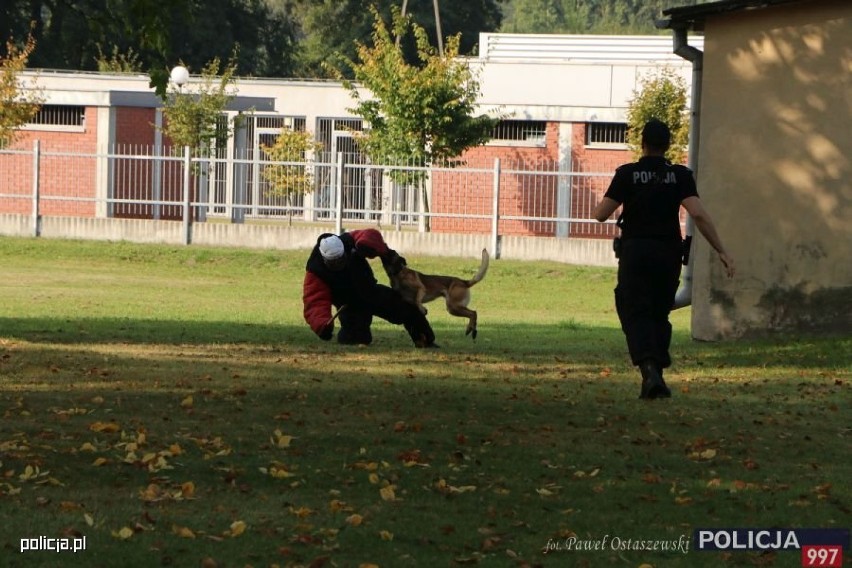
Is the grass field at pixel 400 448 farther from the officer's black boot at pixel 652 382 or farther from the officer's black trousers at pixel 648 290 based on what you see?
the officer's black trousers at pixel 648 290

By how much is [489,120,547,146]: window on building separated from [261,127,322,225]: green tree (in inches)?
186

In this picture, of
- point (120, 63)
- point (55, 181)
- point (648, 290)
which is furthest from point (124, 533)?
point (120, 63)

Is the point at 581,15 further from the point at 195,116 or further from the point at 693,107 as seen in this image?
the point at 693,107

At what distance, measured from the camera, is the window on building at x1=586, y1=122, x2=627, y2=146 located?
124 ft

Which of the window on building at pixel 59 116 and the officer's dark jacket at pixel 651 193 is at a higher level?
the window on building at pixel 59 116

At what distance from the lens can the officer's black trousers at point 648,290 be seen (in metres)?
10.4

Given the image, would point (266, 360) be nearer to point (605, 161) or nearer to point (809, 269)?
point (809, 269)

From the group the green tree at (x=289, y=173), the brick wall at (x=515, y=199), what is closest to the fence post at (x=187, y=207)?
the green tree at (x=289, y=173)

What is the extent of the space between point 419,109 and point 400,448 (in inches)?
1078

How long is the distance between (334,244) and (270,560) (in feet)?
27.1

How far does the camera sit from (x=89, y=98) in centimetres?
3972

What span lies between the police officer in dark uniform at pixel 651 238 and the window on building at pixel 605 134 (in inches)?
1092

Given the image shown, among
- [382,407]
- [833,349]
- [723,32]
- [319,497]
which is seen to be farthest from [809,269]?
[319,497]

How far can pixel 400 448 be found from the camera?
27.8 feet
